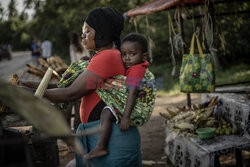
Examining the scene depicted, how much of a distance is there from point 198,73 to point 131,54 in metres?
2.19

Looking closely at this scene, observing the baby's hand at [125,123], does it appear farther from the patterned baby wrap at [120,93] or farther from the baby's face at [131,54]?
the baby's face at [131,54]

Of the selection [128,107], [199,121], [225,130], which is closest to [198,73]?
[199,121]

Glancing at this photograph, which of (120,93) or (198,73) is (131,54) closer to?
(120,93)

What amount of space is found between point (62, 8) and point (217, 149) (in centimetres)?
1780

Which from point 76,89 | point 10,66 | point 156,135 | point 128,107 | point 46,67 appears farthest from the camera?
point 10,66

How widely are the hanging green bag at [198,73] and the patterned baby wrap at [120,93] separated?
7.26ft

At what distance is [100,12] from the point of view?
5.25 ft

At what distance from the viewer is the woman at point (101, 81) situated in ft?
4.91

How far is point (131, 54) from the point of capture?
1782mm

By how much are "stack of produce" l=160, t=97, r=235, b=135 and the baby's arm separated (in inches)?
91.5

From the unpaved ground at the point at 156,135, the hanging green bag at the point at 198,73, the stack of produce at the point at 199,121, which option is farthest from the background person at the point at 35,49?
the hanging green bag at the point at 198,73

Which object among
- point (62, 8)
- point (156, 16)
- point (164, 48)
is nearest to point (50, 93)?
point (156, 16)

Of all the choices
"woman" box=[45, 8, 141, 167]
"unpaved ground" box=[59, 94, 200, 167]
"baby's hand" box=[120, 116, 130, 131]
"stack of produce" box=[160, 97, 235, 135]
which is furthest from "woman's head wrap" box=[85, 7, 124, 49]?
"unpaved ground" box=[59, 94, 200, 167]

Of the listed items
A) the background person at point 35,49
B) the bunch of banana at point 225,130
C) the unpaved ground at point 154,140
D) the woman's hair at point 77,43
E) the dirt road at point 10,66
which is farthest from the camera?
the dirt road at point 10,66
